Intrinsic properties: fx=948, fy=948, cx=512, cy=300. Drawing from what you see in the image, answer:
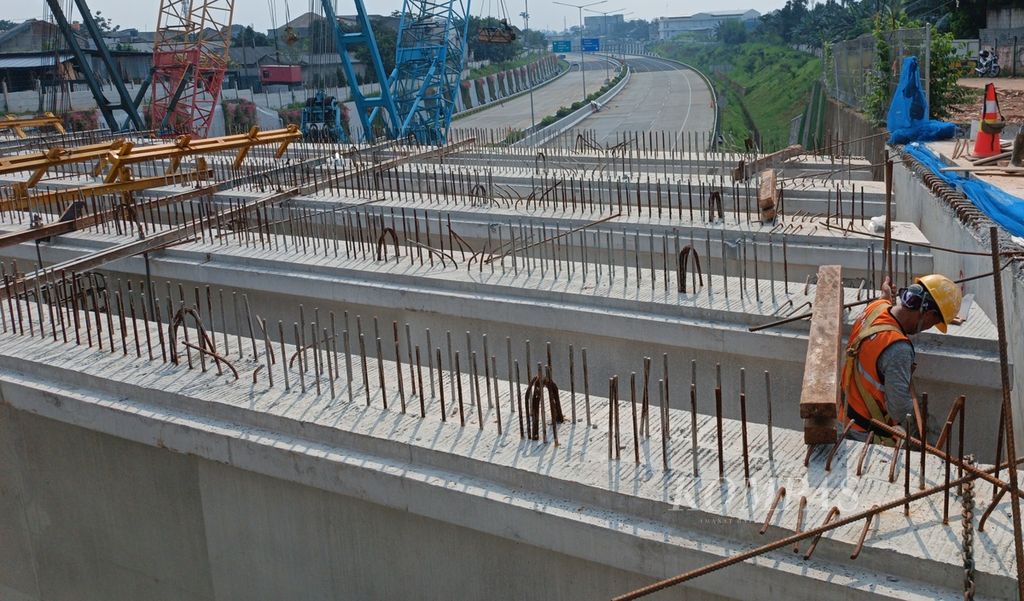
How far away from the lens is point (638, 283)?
8.27m

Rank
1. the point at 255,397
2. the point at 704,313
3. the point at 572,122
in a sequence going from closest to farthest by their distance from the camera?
1. the point at 255,397
2. the point at 704,313
3. the point at 572,122

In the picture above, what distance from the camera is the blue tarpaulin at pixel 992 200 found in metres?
7.19

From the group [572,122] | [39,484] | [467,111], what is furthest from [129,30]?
[39,484]

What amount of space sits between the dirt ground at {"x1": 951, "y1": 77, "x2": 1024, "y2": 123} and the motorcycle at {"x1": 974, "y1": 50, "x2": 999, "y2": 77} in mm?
678

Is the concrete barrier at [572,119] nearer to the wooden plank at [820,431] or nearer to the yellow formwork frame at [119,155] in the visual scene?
the yellow formwork frame at [119,155]

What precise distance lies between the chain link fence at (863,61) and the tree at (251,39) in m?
59.6

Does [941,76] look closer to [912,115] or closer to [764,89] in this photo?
[912,115]

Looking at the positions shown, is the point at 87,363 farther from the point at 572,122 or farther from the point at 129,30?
the point at 129,30

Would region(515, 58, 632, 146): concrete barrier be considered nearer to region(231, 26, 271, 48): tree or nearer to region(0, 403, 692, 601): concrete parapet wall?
region(0, 403, 692, 601): concrete parapet wall

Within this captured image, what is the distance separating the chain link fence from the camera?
14791 mm

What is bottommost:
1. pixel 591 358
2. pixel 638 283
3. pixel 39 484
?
pixel 39 484

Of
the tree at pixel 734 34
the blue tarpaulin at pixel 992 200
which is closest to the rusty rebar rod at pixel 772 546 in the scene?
the blue tarpaulin at pixel 992 200

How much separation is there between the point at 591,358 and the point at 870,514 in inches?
162

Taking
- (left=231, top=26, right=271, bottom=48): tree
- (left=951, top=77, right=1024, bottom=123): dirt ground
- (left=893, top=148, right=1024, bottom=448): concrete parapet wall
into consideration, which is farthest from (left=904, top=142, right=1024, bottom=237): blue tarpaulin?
(left=231, top=26, right=271, bottom=48): tree
